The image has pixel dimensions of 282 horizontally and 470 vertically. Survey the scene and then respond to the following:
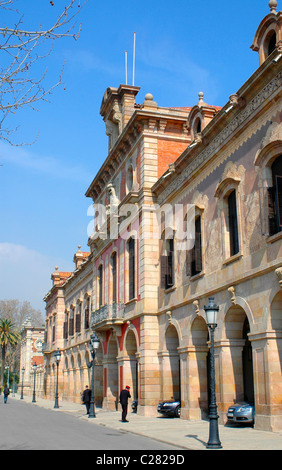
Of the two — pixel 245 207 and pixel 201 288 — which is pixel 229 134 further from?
pixel 201 288

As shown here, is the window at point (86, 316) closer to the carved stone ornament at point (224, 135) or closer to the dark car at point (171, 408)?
the carved stone ornament at point (224, 135)

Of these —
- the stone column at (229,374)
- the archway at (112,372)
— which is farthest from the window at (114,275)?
the stone column at (229,374)

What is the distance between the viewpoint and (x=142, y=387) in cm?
2408

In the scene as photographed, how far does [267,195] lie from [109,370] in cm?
1858

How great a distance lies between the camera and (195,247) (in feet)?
67.4

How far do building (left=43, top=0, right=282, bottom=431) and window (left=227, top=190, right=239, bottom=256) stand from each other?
4 cm

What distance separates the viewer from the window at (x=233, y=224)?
713 inches

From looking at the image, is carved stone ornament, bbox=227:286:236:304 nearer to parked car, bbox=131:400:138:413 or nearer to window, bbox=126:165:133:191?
parked car, bbox=131:400:138:413

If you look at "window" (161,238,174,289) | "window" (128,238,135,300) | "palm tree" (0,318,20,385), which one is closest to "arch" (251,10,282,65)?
"window" (161,238,174,289)

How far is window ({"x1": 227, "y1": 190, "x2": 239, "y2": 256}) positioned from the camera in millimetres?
18109

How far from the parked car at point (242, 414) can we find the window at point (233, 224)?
4947 millimetres

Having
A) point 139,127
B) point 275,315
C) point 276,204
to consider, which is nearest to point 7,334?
point 139,127

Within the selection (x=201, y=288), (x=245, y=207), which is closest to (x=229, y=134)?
(x=245, y=207)
